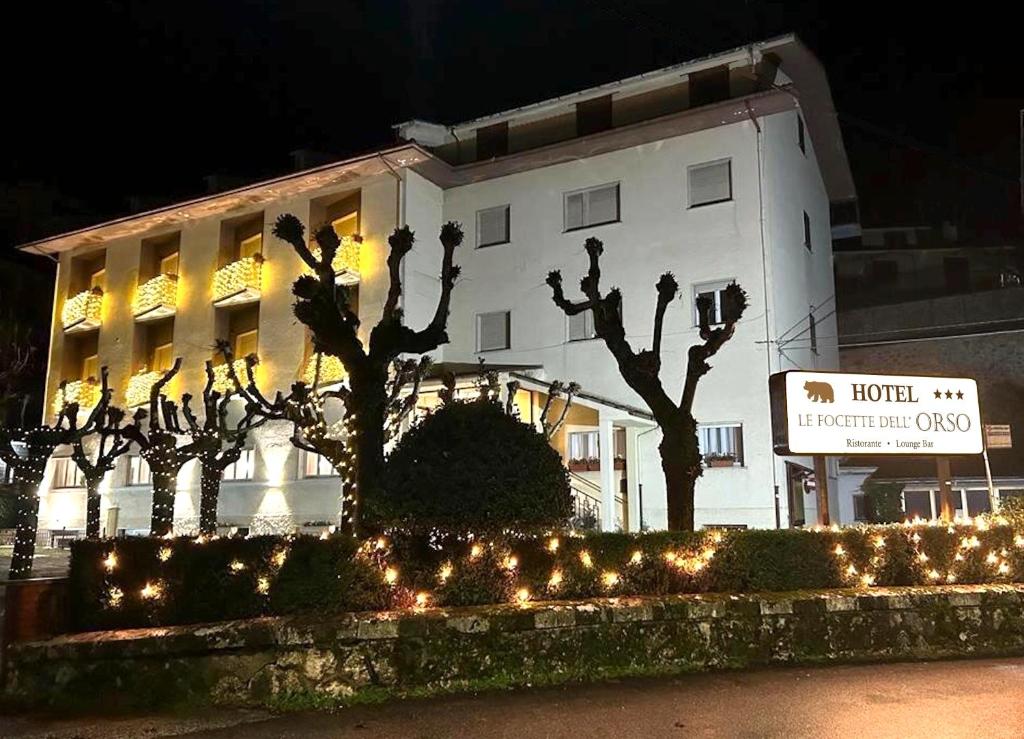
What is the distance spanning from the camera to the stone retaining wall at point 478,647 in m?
7.59

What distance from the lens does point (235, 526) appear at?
22281mm

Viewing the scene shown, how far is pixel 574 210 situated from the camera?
71.1 ft

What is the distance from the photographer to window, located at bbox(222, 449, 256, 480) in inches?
904

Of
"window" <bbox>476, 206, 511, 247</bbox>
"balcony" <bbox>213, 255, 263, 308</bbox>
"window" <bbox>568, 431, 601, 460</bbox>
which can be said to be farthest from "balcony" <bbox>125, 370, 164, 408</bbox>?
"window" <bbox>568, 431, 601, 460</bbox>

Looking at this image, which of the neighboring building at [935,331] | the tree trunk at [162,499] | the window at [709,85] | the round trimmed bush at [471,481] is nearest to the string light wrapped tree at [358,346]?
the round trimmed bush at [471,481]

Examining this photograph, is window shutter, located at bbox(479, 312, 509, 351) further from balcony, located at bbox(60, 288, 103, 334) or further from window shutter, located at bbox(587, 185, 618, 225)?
balcony, located at bbox(60, 288, 103, 334)

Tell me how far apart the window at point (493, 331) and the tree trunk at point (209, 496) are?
300 inches

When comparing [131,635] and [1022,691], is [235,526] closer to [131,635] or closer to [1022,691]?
[131,635]

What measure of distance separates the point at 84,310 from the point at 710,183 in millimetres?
20117

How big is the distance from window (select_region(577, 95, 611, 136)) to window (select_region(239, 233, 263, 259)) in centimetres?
987

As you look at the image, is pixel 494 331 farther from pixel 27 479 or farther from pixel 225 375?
pixel 27 479

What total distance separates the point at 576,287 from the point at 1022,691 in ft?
48.0

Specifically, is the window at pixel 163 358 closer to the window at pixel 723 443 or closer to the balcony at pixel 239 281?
the balcony at pixel 239 281

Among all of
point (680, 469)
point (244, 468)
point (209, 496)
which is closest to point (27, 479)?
point (209, 496)
